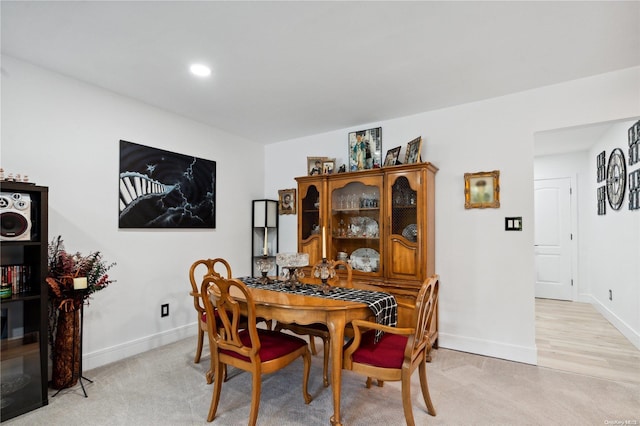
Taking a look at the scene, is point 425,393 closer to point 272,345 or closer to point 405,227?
point 272,345

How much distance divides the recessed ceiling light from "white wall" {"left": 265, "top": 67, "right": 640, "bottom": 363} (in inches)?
83.4

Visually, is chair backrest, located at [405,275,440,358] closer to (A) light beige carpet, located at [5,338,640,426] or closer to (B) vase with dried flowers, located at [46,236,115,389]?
(A) light beige carpet, located at [5,338,640,426]

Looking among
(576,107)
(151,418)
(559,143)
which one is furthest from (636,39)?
(151,418)

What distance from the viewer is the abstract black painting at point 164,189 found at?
3008 mm

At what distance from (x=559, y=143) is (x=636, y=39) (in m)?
2.88

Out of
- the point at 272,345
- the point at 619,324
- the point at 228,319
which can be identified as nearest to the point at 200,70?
the point at 228,319

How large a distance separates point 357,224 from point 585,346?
263 cm

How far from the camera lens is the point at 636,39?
2107 millimetres

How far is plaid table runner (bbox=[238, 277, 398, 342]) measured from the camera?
6.61 ft

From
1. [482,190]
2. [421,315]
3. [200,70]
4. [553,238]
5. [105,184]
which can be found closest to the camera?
[421,315]

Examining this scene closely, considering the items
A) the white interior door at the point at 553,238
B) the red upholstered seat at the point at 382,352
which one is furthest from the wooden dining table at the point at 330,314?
the white interior door at the point at 553,238

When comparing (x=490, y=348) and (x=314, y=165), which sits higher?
(x=314, y=165)

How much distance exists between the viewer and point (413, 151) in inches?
128

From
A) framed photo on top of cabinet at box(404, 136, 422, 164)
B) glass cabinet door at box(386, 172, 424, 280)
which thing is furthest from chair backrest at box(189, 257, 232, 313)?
framed photo on top of cabinet at box(404, 136, 422, 164)
